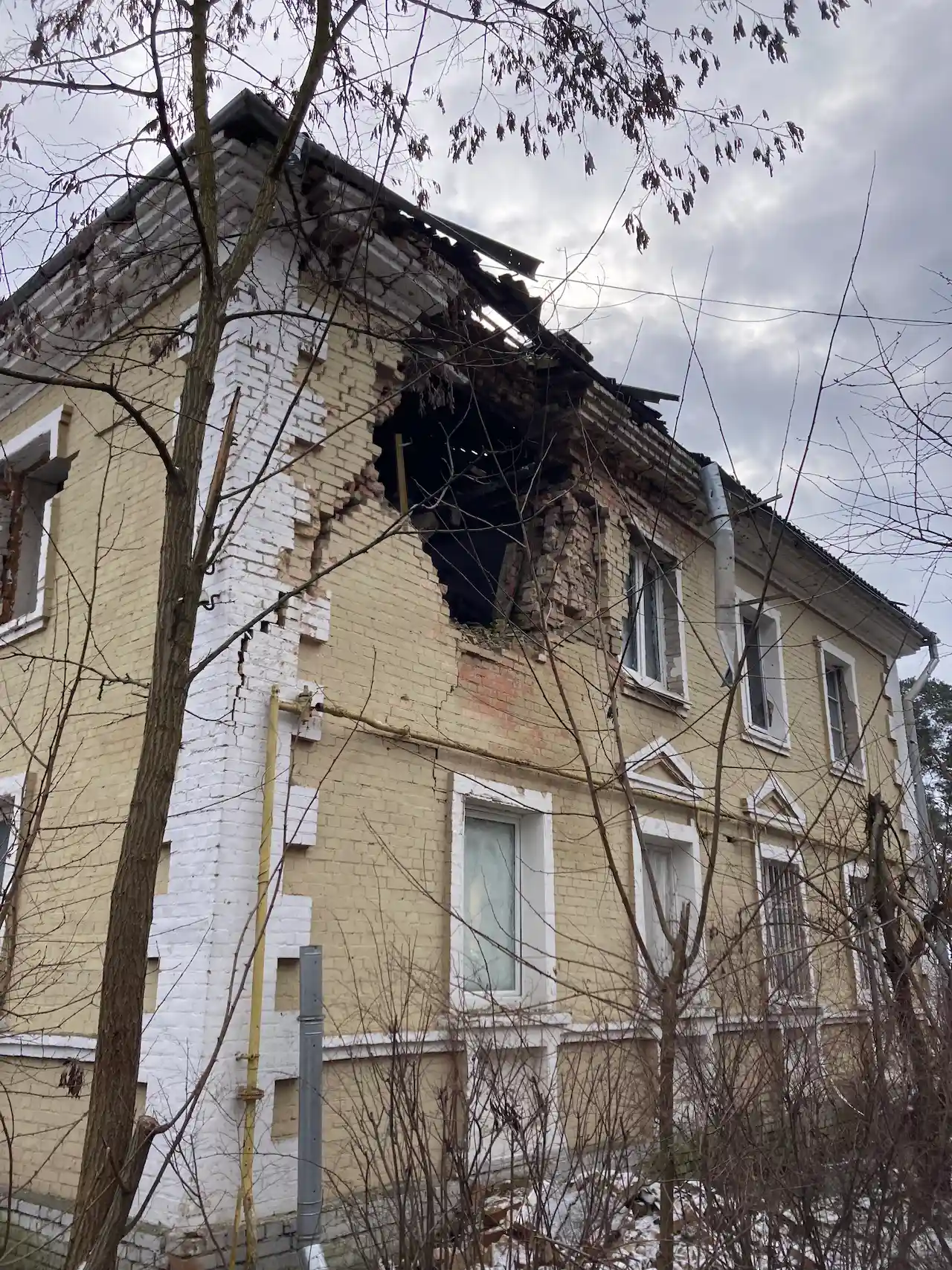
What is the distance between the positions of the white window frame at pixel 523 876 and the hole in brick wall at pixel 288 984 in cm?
130

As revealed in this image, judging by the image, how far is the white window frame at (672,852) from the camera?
8945 mm

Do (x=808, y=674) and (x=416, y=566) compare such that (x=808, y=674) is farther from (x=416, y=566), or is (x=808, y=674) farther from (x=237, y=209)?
(x=237, y=209)

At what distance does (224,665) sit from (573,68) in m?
3.80

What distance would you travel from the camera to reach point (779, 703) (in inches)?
491

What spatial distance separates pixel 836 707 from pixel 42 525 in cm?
1029

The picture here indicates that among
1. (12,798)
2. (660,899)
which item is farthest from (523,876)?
(12,798)

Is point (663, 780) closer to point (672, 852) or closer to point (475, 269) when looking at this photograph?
point (672, 852)

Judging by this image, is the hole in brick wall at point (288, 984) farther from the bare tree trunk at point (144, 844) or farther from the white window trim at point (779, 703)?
the white window trim at point (779, 703)

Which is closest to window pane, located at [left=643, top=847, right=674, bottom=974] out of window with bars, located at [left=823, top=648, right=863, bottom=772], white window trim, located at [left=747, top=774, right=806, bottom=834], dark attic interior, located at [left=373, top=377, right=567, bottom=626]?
white window trim, located at [left=747, top=774, right=806, bottom=834]

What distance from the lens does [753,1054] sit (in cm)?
484

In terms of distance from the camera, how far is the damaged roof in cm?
639

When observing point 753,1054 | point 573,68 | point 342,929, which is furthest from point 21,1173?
point 573,68

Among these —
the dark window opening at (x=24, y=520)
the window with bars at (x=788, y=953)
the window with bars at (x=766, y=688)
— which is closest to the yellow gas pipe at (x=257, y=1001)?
the window with bars at (x=788, y=953)

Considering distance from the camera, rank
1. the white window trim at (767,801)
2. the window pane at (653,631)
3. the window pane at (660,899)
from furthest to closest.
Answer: the white window trim at (767,801) < the window pane at (653,631) < the window pane at (660,899)
